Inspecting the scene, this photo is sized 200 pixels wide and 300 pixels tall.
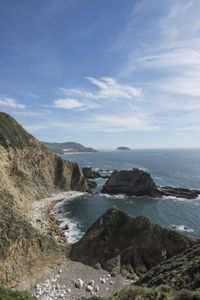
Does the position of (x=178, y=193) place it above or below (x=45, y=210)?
above

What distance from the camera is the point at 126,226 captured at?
41.2 meters

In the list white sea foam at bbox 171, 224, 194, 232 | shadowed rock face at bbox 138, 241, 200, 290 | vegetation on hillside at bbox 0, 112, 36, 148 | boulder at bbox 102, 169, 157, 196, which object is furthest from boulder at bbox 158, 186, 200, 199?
shadowed rock face at bbox 138, 241, 200, 290

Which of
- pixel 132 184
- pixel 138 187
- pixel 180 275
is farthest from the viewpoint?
pixel 132 184

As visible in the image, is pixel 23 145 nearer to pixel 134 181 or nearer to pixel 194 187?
pixel 134 181

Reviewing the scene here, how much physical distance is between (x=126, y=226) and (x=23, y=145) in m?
49.9

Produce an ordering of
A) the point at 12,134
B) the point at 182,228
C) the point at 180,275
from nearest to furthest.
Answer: the point at 180,275, the point at 182,228, the point at 12,134

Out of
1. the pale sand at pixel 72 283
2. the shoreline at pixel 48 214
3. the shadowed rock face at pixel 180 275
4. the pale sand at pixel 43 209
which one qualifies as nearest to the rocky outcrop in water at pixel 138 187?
the shoreline at pixel 48 214

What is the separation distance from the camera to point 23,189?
7362 centimetres

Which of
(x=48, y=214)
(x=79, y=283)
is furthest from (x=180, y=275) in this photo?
(x=48, y=214)

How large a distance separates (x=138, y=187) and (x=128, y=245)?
53277 mm

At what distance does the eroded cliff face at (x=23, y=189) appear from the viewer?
3450 cm

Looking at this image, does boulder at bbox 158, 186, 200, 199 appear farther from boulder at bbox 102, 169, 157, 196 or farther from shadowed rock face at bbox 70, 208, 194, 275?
shadowed rock face at bbox 70, 208, 194, 275

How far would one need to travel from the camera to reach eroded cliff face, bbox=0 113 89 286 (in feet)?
113

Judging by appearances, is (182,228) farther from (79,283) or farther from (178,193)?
(178,193)
